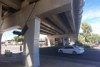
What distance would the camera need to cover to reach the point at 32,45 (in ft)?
50.1

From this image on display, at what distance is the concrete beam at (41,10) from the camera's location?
44.2 feet

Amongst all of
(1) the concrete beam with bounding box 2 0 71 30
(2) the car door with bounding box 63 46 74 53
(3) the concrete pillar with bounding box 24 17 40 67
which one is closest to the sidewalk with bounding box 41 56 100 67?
(3) the concrete pillar with bounding box 24 17 40 67

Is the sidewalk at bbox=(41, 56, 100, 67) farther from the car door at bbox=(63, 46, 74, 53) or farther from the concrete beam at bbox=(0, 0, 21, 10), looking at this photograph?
the car door at bbox=(63, 46, 74, 53)

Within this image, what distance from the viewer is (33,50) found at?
15.1 meters

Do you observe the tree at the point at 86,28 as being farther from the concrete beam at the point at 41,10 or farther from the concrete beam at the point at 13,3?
the concrete beam at the point at 13,3

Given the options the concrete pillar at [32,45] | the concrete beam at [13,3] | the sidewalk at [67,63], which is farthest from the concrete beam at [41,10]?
→ the sidewalk at [67,63]

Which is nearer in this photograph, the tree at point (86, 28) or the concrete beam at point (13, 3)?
the concrete beam at point (13, 3)

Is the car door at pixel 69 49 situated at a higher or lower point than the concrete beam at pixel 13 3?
lower

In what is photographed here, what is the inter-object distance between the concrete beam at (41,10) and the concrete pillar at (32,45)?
74cm

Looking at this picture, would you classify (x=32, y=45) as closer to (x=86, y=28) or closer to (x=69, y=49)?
(x=69, y=49)

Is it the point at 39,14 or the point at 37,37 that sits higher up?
the point at 39,14

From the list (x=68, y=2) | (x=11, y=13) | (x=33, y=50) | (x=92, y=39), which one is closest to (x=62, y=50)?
(x=11, y=13)

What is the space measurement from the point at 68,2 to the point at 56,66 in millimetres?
5659

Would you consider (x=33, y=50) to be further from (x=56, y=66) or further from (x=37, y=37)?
(x=56, y=66)
